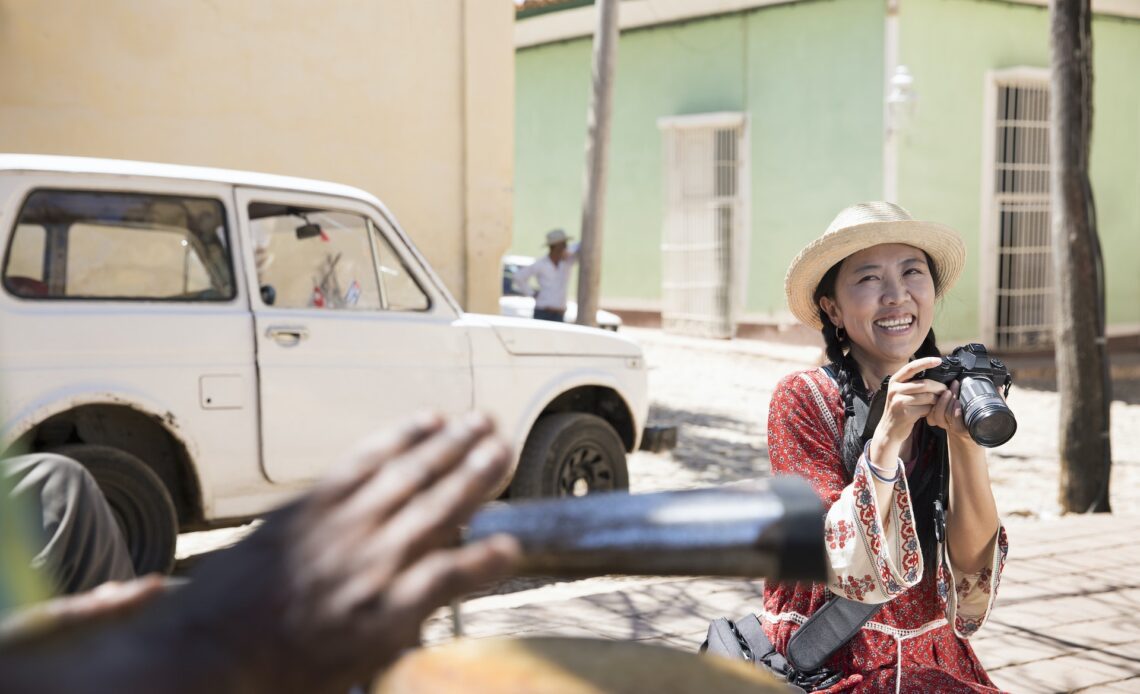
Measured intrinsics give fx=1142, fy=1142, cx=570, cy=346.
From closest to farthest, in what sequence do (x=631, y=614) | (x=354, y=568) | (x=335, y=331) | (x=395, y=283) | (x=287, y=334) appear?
1. (x=354, y=568)
2. (x=631, y=614)
3. (x=287, y=334)
4. (x=335, y=331)
5. (x=395, y=283)

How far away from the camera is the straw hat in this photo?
98.7 inches

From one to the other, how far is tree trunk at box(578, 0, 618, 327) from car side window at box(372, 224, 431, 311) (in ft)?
11.9

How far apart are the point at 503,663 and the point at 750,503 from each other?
0.29m

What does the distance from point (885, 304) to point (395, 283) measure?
347 cm

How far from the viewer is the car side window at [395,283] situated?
5551 millimetres

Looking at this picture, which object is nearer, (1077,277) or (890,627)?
(890,627)

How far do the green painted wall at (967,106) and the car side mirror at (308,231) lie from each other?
9.08 m

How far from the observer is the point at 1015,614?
170 inches

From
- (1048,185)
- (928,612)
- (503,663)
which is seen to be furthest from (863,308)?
(1048,185)

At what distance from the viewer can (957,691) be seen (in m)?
2.09

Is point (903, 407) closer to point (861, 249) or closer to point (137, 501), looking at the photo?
point (861, 249)

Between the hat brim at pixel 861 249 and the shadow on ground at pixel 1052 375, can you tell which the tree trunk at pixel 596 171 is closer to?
the shadow on ground at pixel 1052 375

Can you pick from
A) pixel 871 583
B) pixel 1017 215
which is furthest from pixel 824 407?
pixel 1017 215

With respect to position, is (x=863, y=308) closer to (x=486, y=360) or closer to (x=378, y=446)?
(x=378, y=446)
